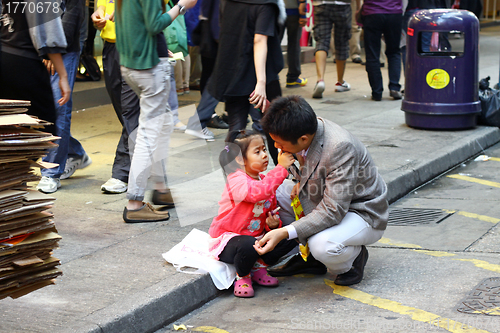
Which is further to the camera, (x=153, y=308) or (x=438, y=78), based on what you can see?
(x=438, y=78)

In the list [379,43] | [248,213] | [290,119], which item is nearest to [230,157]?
[248,213]

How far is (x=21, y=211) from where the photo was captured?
248 centimetres

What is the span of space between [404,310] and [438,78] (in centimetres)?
408

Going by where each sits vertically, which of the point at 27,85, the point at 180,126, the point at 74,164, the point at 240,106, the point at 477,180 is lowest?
the point at 477,180

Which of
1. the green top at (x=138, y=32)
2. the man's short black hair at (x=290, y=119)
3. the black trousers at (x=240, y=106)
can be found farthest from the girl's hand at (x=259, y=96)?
the man's short black hair at (x=290, y=119)

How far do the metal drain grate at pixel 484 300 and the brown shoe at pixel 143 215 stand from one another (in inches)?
80.6

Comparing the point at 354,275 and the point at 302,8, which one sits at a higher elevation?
the point at 302,8

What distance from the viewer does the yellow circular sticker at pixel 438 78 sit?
22.3 ft

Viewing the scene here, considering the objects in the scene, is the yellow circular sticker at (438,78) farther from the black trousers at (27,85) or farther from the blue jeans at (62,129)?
the black trousers at (27,85)

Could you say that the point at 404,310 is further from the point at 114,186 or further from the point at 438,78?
the point at 438,78

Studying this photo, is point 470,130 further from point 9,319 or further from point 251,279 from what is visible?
point 9,319

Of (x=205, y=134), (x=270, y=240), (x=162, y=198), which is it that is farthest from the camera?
(x=205, y=134)

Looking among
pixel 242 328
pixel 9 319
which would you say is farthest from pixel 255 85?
pixel 9 319

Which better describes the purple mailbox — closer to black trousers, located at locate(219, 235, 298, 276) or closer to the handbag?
the handbag
